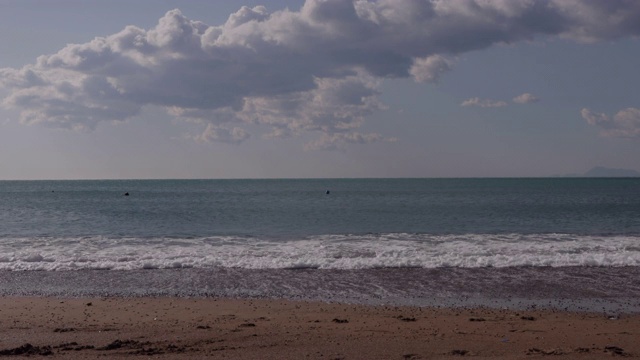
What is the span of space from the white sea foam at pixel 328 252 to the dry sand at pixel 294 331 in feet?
16.8

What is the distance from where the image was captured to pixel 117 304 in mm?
12242

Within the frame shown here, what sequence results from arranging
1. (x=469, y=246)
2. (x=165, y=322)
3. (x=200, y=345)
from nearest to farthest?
(x=200, y=345), (x=165, y=322), (x=469, y=246)

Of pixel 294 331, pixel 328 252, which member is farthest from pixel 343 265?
pixel 294 331

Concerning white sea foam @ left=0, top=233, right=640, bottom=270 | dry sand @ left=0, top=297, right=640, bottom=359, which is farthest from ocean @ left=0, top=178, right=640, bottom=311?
dry sand @ left=0, top=297, right=640, bottom=359

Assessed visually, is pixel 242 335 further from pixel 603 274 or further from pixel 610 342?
pixel 603 274

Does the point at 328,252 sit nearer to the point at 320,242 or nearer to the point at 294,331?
the point at 320,242

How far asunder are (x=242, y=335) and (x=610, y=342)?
5795 millimetres

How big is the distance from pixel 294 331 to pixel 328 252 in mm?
10446

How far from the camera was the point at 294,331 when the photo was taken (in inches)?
384

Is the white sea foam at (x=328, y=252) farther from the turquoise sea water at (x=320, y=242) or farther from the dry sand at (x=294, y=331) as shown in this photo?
the dry sand at (x=294, y=331)

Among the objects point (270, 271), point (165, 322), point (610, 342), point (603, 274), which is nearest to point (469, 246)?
point (603, 274)

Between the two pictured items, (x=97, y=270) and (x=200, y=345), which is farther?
(x=97, y=270)

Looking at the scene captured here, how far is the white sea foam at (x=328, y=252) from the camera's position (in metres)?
17.5

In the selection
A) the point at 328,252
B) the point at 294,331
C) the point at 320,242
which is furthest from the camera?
the point at 320,242
